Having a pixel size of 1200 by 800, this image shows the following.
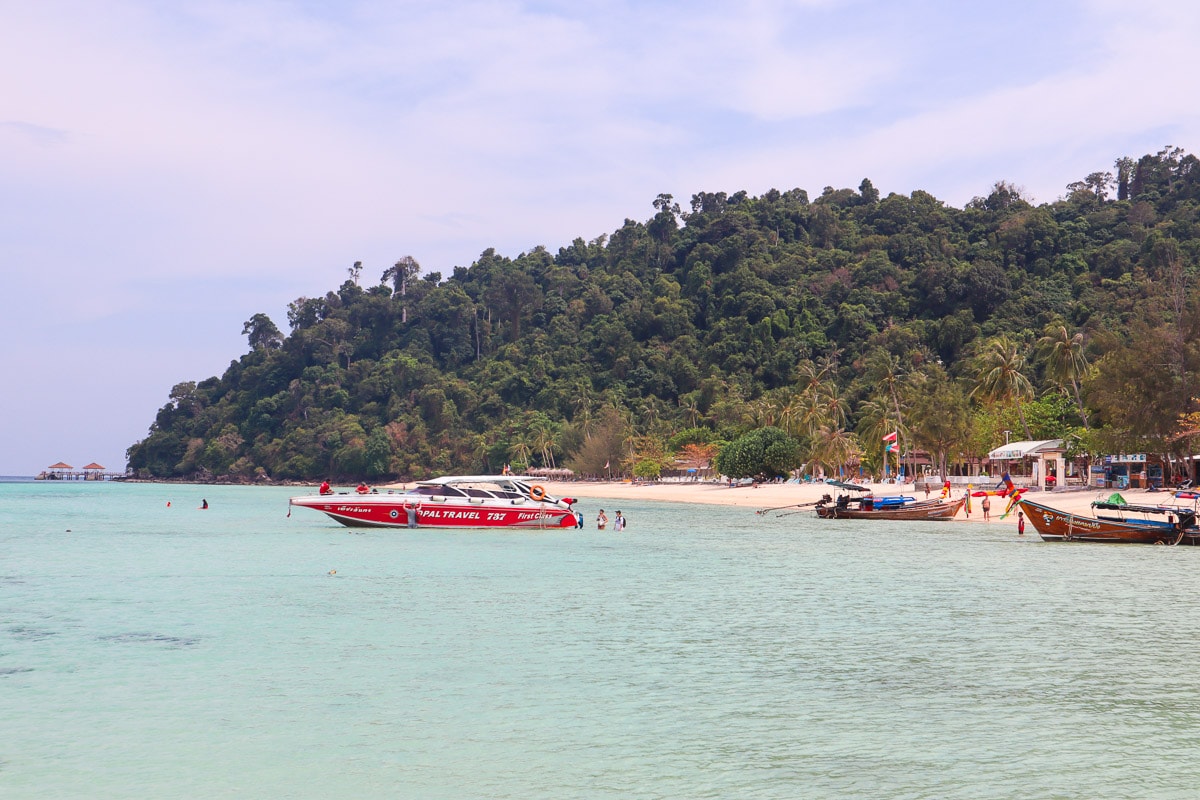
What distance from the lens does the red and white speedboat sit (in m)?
43.7

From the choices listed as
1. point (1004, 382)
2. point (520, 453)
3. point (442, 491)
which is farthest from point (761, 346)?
point (442, 491)

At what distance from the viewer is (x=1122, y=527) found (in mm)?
36781

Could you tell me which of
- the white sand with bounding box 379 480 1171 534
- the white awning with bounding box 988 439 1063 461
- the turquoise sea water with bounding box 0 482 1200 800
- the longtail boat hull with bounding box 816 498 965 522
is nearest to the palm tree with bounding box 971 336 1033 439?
the white awning with bounding box 988 439 1063 461

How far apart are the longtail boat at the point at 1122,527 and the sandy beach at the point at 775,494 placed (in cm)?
725

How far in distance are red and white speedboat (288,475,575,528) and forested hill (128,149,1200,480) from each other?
1721 inches

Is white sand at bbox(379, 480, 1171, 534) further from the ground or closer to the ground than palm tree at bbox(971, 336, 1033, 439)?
closer to the ground

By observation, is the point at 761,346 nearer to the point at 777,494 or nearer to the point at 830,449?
the point at 830,449

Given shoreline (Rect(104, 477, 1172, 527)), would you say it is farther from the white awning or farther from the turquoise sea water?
the turquoise sea water

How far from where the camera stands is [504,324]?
19662 centimetres

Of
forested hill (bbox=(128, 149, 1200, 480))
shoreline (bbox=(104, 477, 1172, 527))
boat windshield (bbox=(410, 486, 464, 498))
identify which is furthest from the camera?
forested hill (bbox=(128, 149, 1200, 480))

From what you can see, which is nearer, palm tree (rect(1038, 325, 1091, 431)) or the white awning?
the white awning

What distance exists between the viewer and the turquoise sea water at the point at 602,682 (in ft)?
33.7

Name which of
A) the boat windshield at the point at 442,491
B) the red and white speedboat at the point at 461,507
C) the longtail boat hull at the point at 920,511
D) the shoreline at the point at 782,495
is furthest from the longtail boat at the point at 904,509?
the boat windshield at the point at 442,491

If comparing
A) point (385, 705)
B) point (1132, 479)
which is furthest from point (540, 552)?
point (1132, 479)
